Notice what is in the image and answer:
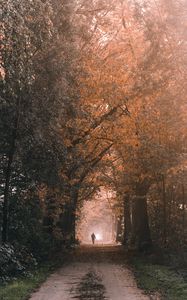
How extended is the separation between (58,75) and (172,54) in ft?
15.5

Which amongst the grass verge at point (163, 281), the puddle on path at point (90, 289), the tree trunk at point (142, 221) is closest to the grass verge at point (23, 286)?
the puddle on path at point (90, 289)

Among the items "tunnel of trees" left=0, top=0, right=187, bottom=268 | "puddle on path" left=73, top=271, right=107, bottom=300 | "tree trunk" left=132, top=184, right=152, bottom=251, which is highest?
"tunnel of trees" left=0, top=0, right=187, bottom=268

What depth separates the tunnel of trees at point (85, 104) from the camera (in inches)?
723

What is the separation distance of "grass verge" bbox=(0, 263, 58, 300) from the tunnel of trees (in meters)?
1.84

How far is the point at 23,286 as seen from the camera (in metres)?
16.5

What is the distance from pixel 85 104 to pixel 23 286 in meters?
13.2

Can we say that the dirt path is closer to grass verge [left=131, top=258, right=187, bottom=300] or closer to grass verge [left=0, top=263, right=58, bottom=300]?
grass verge [left=0, top=263, right=58, bottom=300]

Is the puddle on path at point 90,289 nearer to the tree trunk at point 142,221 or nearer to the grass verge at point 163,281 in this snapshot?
the grass verge at point 163,281

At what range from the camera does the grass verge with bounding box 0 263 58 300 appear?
48.0 ft

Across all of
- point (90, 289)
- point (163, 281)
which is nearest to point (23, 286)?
point (90, 289)

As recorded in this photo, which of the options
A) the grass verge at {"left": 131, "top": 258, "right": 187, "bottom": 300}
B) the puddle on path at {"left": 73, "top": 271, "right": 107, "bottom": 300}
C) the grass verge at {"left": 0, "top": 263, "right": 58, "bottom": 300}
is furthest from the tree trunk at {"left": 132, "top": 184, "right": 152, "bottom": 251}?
the puddle on path at {"left": 73, "top": 271, "right": 107, "bottom": 300}

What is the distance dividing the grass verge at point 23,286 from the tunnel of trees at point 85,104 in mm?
1837

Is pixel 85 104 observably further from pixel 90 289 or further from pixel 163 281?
pixel 90 289

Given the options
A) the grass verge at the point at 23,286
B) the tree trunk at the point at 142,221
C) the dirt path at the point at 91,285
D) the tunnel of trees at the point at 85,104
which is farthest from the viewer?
the tree trunk at the point at 142,221
